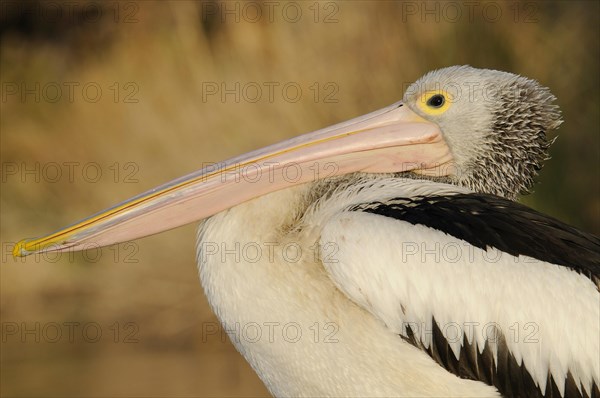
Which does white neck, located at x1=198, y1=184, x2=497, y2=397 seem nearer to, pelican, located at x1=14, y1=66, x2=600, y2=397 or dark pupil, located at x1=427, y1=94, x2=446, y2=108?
pelican, located at x1=14, y1=66, x2=600, y2=397

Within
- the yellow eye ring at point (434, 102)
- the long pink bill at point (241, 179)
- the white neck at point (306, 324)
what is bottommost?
the white neck at point (306, 324)

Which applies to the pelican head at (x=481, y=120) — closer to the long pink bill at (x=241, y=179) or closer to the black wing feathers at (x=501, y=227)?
the long pink bill at (x=241, y=179)

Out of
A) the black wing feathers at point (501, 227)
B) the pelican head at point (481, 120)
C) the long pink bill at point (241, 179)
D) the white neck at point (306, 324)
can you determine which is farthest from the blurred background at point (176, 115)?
the black wing feathers at point (501, 227)

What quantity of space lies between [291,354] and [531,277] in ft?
2.67

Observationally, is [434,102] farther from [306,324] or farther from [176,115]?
[176,115]

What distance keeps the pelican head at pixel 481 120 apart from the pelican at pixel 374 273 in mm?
273

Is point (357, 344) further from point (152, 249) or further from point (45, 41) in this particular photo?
point (45, 41)

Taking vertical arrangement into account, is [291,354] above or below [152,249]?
below

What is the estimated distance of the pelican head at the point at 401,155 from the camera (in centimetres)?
367

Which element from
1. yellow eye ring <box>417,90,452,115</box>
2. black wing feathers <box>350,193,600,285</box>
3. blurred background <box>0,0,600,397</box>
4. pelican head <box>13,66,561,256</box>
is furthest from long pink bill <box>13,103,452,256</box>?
blurred background <box>0,0,600,397</box>

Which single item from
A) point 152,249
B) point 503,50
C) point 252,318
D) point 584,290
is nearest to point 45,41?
point 152,249

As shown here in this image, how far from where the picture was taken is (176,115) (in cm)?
775

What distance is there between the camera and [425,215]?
130 inches

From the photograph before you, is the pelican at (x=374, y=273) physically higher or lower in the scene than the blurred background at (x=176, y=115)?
lower
